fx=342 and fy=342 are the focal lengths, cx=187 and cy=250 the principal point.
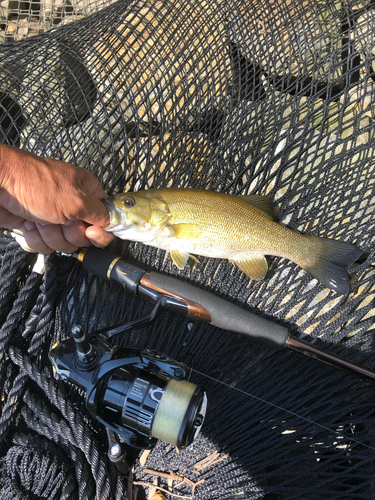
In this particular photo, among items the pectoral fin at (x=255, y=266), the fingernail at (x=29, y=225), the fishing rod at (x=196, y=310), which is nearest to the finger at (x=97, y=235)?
the fishing rod at (x=196, y=310)

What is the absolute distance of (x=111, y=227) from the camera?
229 cm

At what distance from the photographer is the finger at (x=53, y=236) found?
2.24 metres

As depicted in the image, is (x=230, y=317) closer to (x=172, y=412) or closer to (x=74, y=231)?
(x=172, y=412)

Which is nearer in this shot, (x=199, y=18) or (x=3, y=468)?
(x=3, y=468)

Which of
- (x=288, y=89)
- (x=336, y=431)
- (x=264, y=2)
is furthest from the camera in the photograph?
(x=264, y=2)

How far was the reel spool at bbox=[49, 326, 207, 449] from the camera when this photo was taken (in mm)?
1887

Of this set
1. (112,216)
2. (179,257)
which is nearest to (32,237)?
(112,216)

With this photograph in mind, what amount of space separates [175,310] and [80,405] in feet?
3.50

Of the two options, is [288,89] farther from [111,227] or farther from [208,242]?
[111,227]

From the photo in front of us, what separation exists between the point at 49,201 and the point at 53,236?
37 cm

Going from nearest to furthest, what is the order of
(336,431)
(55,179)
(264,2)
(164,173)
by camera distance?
(55,179) → (336,431) → (164,173) → (264,2)

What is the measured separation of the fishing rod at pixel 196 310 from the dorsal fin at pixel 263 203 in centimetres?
72

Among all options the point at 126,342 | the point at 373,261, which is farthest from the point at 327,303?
the point at 126,342

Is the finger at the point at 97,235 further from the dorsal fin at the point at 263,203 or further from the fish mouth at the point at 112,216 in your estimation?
the dorsal fin at the point at 263,203
